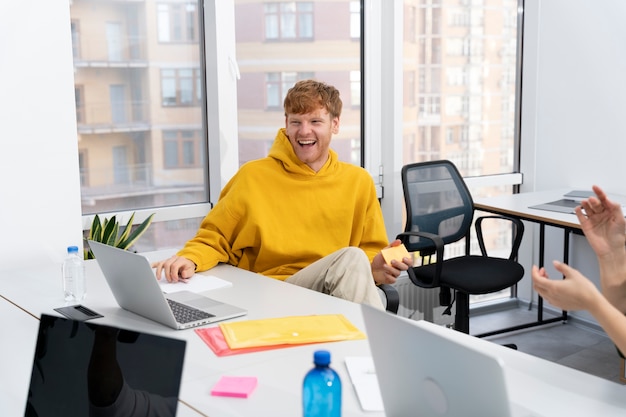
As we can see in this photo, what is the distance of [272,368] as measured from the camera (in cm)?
181

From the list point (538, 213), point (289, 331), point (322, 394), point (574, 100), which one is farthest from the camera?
point (574, 100)

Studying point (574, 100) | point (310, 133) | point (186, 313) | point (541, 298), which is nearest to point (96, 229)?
point (310, 133)

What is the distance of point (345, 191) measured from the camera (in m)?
3.07

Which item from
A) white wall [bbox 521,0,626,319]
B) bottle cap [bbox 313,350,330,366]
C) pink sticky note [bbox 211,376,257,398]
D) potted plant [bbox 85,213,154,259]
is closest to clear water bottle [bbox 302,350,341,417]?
bottle cap [bbox 313,350,330,366]

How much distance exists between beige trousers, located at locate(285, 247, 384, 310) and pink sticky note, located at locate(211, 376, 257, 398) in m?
0.82

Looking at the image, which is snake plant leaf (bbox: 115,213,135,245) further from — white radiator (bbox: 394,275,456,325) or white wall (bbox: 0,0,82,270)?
white radiator (bbox: 394,275,456,325)

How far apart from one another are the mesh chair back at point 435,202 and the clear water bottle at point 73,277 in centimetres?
185

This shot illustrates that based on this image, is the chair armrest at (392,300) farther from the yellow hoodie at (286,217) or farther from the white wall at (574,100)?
the white wall at (574,100)

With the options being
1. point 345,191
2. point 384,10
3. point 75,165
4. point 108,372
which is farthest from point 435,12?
point 108,372

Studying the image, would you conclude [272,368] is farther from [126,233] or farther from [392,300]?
[126,233]

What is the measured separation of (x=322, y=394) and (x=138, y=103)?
257cm

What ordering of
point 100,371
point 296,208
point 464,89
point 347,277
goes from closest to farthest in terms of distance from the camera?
point 100,371 → point 347,277 → point 296,208 → point 464,89

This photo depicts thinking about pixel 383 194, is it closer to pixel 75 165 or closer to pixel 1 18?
pixel 75 165

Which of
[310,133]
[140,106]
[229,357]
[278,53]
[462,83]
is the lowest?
[229,357]
